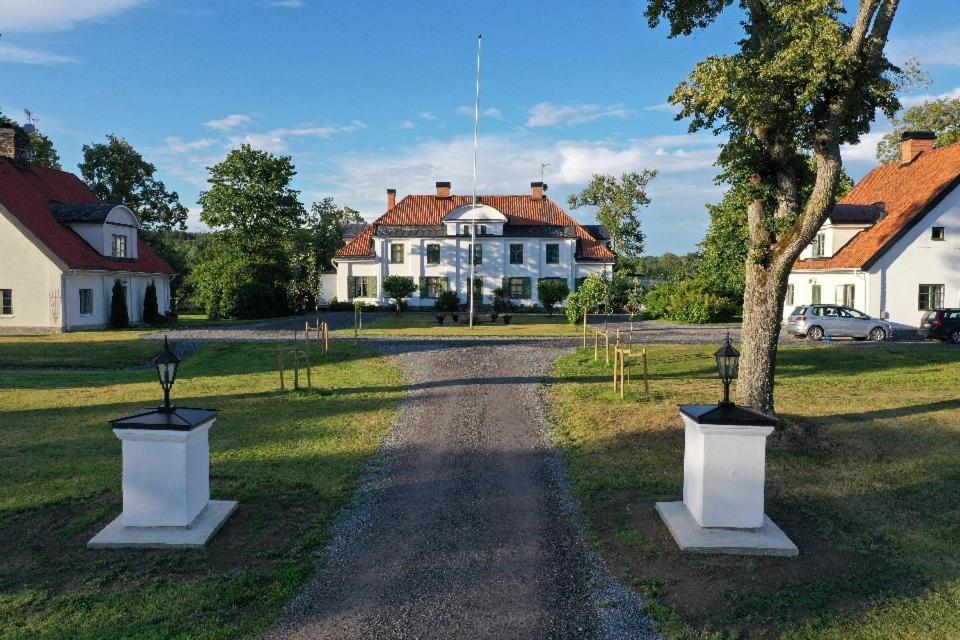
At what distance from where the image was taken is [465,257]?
164 ft

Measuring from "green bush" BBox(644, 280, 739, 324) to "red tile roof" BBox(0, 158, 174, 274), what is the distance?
29093 millimetres

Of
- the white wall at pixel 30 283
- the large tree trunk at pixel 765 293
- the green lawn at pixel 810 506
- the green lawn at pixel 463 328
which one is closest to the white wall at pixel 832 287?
the green lawn at pixel 463 328

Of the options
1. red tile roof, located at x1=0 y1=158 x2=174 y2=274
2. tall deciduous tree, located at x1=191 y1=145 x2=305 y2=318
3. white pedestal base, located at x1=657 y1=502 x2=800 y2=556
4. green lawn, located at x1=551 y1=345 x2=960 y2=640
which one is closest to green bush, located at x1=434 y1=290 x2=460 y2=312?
tall deciduous tree, located at x1=191 y1=145 x2=305 y2=318

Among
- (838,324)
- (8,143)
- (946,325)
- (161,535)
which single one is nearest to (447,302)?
(838,324)

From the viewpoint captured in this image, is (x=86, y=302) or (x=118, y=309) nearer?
(x=86, y=302)

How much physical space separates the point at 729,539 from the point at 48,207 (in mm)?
35525

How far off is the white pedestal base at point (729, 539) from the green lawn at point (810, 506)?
4.3 inches

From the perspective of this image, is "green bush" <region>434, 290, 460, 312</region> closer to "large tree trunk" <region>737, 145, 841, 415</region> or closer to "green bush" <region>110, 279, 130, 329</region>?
"green bush" <region>110, 279, 130, 329</region>

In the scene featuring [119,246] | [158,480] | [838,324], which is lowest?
[158,480]

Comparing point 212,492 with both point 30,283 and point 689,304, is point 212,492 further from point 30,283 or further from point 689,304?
point 689,304

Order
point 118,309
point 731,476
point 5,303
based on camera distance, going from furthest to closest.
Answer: point 118,309 → point 5,303 → point 731,476

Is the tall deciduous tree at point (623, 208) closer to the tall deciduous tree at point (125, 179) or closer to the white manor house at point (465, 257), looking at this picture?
the white manor house at point (465, 257)

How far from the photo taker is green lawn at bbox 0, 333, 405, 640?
19.0ft

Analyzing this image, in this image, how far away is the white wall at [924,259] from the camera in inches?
1165
